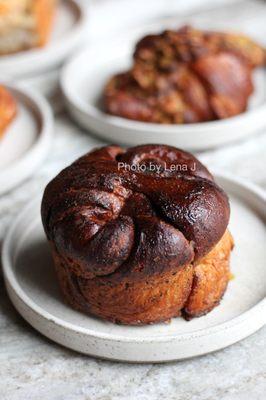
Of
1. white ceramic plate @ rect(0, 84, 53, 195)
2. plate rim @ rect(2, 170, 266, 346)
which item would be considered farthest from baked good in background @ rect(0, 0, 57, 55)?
plate rim @ rect(2, 170, 266, 346)

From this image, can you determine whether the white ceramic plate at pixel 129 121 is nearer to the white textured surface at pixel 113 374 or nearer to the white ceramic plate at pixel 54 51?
the white ceramic plate at pixel 54 51

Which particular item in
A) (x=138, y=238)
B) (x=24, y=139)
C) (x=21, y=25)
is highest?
(x=138, y=238)

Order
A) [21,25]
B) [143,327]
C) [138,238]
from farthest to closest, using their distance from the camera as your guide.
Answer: [21,25] < [143,327] < [138,238]

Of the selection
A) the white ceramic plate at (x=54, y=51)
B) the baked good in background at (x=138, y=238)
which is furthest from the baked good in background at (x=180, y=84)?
the baked good in background at (x=138, y=238)

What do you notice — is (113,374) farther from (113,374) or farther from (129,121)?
(129,121)

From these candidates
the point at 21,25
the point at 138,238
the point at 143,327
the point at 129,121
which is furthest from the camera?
the point at 21,25

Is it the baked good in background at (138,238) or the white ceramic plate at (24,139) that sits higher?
the baked good in background at (138,238)

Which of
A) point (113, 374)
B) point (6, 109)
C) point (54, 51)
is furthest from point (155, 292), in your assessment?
point (54, 51)
